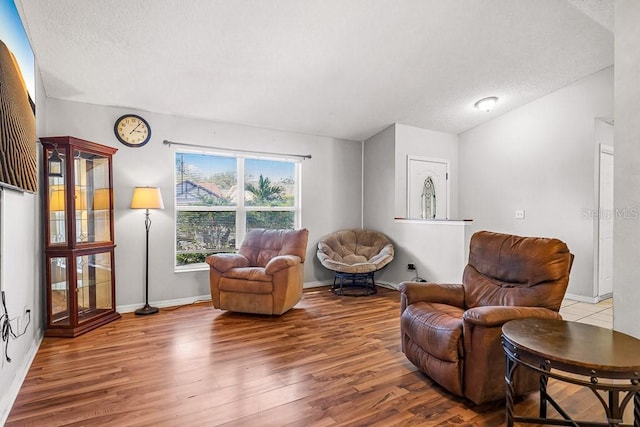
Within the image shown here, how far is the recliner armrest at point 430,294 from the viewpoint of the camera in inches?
99.7

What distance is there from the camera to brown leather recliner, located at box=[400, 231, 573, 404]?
6.40 ft

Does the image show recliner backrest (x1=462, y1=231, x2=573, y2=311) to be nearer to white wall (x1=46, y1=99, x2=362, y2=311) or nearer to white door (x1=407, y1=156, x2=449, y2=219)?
white door (x1=407, y1=156, x2=449, y2=219)

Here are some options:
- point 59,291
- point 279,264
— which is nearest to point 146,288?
point 59,291

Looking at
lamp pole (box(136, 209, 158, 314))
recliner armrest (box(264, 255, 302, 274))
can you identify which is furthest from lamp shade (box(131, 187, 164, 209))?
recliner armrest (box(264, 255, 302, 274))

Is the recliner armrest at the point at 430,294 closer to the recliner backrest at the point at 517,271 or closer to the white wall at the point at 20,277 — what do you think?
the recliner backrest at the point at 517,271

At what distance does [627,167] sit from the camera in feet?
5.90

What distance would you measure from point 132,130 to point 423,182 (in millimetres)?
4073

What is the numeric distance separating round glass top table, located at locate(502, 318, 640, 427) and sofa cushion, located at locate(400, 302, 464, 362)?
35cm

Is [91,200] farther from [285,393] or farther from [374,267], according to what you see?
[374,267]

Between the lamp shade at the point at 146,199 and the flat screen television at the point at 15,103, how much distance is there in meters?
1.50

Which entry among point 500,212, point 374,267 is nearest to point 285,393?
point 374,267

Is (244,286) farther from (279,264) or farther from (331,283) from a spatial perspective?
(331,283)

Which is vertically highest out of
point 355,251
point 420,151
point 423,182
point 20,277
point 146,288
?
point 420,151

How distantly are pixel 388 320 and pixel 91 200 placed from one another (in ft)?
10.8
